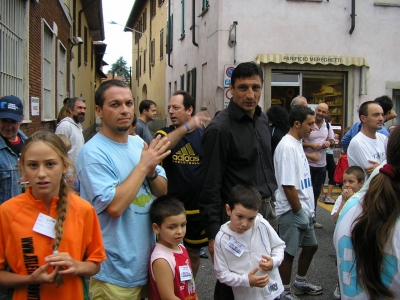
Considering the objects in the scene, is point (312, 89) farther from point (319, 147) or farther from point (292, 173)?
point (292, 173)

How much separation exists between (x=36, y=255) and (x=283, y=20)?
41.2 feet

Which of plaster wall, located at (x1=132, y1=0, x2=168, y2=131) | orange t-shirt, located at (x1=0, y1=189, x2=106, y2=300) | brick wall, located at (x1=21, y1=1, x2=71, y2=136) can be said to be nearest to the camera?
orange t-shirt, located at (x1=0, y1=189, x2=106, y2=300)

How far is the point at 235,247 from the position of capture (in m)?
2.84

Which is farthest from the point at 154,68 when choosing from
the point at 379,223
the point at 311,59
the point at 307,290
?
the point at 379,223

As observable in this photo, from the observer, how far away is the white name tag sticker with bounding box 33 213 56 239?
6.64ft

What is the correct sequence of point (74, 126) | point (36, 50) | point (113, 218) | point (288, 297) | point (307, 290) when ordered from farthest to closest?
1. point (36, 50)
2. point (74, 126)
3. point (307, 290)
4. point (288, 297)
5. point (113, 218)

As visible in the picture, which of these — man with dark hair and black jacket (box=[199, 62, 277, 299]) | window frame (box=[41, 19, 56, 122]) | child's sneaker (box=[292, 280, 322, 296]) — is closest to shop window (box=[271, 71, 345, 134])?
window frame (box=[41, 19, 56, 122])

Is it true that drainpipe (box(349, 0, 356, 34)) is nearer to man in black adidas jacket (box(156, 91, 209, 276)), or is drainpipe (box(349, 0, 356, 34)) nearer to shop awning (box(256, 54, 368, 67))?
shop awning (box(256, 54, 368, 67))

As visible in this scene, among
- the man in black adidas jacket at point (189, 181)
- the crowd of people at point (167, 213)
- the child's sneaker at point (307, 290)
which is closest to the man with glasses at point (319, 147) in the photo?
the child's sneaker at point (307, 290)

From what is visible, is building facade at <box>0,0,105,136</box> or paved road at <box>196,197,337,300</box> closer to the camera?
paved road at <box>196,197,337,300</box>

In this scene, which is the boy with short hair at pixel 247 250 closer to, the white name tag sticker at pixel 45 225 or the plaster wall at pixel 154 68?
the white name tag sticker at pixel 45 225

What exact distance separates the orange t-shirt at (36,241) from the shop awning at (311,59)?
11584 mm

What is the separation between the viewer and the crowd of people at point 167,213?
67.1 inches

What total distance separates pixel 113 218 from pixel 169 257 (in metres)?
0.44
